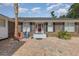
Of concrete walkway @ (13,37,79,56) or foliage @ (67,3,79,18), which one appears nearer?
concrete walkway @ (13,37,79,56)

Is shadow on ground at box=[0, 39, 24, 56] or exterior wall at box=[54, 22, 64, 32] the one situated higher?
exterior wall at box=[54, 22, 64, 32]

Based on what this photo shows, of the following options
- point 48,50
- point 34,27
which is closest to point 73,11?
point 34,27

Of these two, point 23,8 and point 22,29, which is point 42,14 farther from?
point 22,29

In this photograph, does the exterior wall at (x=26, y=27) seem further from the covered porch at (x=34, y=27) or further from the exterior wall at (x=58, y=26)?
the exterior wall at (x=58, y=26)

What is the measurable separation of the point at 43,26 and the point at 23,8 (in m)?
4.59

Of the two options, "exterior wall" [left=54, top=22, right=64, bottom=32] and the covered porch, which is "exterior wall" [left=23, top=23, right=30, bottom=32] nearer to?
the covered porch

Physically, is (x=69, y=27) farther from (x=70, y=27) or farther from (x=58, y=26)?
(x=58, y=26)

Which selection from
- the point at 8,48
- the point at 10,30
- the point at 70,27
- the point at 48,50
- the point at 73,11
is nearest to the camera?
the point at 48,50

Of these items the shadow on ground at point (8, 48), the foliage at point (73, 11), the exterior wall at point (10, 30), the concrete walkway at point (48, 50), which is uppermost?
the foliage at point (73, 11)

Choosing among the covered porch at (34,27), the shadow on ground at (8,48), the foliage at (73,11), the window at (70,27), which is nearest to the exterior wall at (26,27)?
the covered porch at (34,27)

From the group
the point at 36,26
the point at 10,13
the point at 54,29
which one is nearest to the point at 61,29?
the point at 54,29

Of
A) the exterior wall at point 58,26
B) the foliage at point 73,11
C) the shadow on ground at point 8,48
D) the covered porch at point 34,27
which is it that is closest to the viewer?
the shadow on ground at point 8,48

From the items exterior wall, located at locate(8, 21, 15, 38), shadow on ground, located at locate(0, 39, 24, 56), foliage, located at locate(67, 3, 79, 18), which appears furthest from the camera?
foliage, located at locate(67, 3, 79, 18)

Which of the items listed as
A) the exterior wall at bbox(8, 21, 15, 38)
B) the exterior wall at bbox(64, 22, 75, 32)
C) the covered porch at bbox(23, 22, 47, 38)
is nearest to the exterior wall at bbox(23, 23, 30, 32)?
the covered porch at bbox(23, 22, 47, 38)
